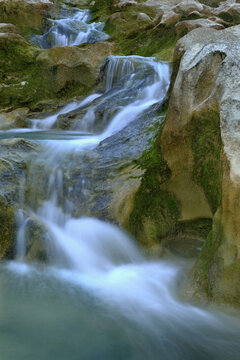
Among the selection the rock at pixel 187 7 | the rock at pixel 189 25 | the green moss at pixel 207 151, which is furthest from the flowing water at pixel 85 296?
the rock at pixel 187 7

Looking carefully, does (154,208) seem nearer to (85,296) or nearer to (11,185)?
(85,296)

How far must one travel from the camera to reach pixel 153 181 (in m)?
3.89

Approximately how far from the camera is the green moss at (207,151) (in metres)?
3.28

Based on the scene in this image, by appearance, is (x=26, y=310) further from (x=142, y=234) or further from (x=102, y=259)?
(x=142, y=234)

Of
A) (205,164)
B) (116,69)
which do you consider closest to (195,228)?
(205,164)

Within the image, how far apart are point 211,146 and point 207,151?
8 centimetres

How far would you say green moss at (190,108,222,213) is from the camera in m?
3.28

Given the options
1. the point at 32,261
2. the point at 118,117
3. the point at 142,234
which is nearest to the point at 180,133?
the point at 142,234

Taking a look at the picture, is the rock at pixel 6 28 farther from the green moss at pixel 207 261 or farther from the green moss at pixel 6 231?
the green moss at pixel 207 261

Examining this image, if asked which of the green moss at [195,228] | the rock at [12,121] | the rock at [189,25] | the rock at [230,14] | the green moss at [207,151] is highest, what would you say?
the rock at [230,14]

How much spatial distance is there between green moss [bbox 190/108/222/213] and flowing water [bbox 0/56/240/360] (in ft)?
3.08

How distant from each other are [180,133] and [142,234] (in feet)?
4.25

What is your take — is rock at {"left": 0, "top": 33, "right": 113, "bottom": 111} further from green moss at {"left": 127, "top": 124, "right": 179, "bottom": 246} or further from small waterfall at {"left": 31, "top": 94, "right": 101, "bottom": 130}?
green moss at {"left": 127, "top": 124, "right": 179, "bottom": 246}

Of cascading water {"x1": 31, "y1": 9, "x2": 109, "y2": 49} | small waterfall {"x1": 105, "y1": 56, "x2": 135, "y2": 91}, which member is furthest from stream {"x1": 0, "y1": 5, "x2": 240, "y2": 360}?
cascading water {"x1": 31, "y1": 9, "x2": 109, "y2": 49}
